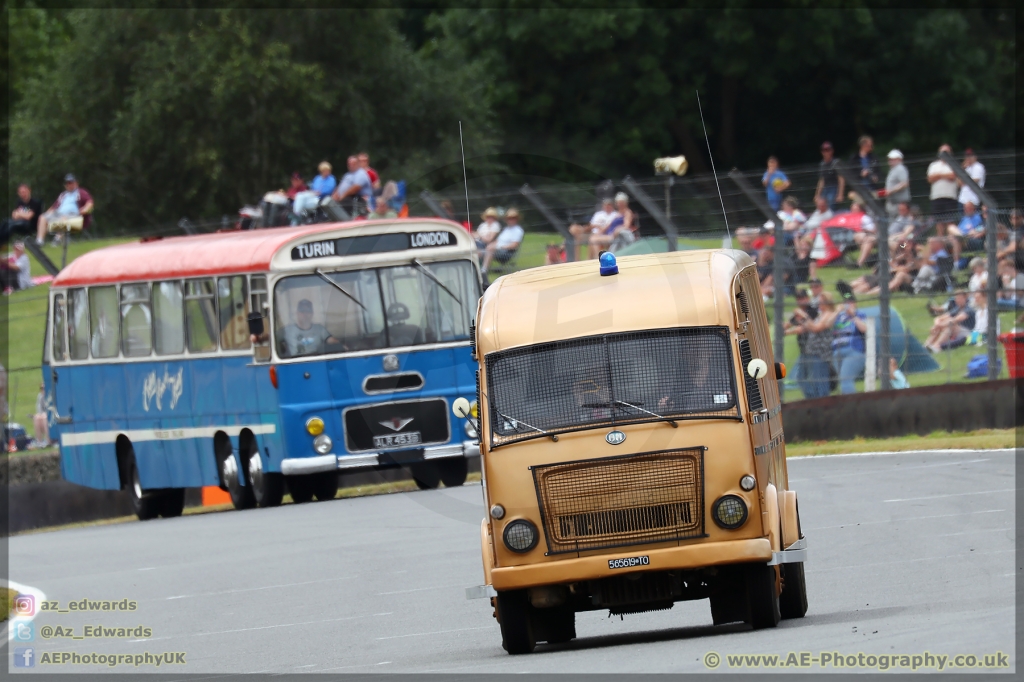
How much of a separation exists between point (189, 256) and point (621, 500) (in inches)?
597

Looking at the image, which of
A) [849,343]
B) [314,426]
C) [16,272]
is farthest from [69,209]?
[849,343]

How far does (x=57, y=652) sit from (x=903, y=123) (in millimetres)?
54980

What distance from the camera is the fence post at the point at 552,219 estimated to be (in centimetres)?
2648

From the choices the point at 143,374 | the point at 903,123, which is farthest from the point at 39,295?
the point at 903,123

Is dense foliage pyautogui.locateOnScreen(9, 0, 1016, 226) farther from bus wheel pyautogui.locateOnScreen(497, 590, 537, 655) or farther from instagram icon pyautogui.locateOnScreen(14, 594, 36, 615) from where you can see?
bus wheel pyautogui.locateOnScreen(497, 590, 537, 655)

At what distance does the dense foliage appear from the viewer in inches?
2234

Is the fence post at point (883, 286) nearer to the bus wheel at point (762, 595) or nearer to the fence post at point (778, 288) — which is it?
the fence post at point (778, 288)

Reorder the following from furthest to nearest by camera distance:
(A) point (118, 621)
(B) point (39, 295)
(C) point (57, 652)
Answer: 1. (B) point (39, 295)
2. (A) point (118, 621)
3. (C) point (57, 652)

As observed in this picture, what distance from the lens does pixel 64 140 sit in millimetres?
59125

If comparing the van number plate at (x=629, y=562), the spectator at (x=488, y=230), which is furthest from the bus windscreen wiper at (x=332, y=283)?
the van number plate at (x=629, y=562)

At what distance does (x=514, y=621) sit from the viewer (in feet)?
36.3

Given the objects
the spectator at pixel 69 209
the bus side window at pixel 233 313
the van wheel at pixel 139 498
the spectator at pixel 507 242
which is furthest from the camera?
the spectator at pixel 69 209

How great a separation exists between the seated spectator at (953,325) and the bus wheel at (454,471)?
6016 mm

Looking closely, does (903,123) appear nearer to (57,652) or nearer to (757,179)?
(757,179)
